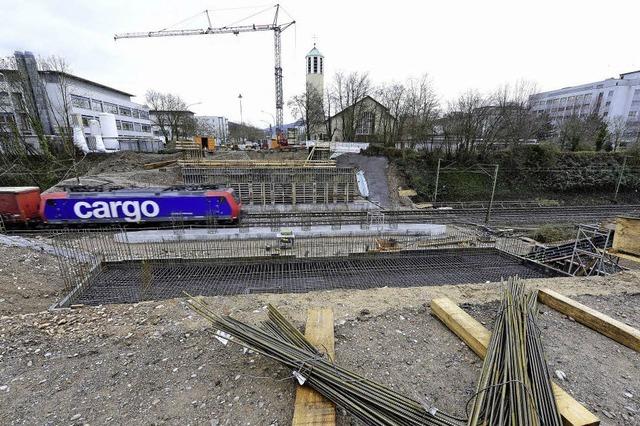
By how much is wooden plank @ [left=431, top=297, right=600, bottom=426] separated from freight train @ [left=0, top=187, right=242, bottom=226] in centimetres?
1530

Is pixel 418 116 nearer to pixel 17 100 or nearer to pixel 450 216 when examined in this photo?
pixel 450 216

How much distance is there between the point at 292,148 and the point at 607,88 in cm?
6819

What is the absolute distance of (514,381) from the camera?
2975 mm

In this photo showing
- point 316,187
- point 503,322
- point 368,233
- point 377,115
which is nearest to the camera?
point 503,322

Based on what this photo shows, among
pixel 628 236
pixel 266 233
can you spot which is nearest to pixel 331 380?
pixel 628 236

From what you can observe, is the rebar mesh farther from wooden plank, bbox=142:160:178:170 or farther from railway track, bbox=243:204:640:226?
wooden plank, bbox=142:160:178:170

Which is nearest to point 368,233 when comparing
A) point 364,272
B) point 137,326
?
point 364,272

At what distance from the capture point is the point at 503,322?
4.29 meters

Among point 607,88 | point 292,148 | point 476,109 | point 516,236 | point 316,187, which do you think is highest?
point 607,88

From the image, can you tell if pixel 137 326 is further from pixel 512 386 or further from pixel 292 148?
pixel 292 148

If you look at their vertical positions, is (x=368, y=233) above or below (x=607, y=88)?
below

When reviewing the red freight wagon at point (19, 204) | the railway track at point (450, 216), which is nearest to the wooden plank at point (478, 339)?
the railway track at point (450, 216)

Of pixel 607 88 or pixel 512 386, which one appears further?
pixel 607 88

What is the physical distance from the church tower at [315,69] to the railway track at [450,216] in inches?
1312
